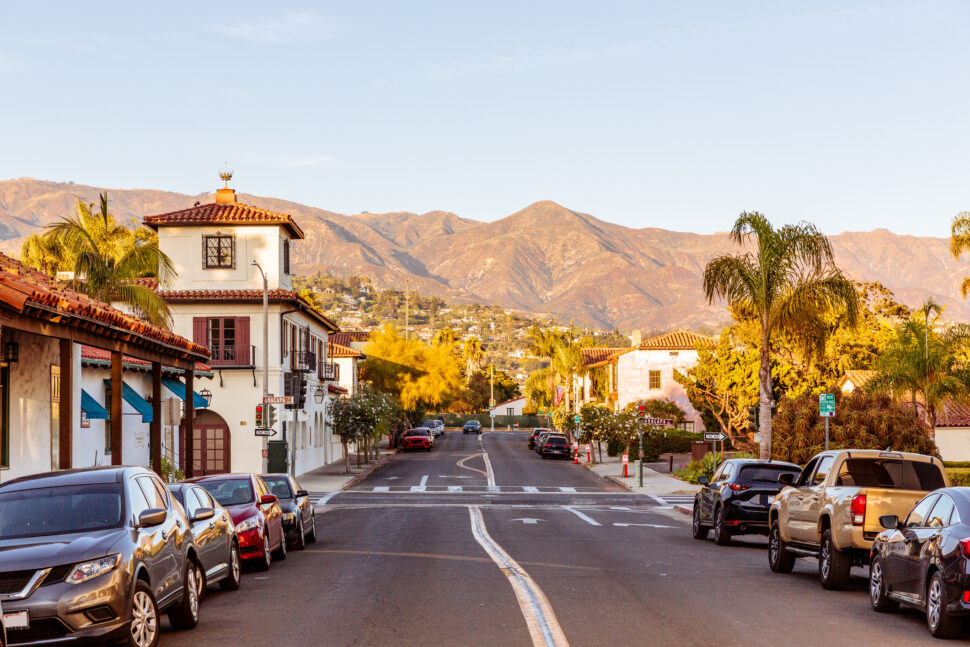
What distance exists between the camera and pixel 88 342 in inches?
705

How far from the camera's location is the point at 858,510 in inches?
583

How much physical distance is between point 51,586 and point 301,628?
115 inches

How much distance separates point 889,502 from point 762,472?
7848 mm

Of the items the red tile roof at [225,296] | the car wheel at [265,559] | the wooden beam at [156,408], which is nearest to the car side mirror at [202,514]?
the car wheel at [265,559]

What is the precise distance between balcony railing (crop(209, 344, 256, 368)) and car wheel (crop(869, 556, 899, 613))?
39.2m

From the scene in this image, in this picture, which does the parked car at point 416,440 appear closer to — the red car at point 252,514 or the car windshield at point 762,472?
the car windshield at point 762,472

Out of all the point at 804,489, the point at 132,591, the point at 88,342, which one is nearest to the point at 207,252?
the point at 88,342

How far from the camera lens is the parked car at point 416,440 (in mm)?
80938

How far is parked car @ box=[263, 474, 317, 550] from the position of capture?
68.9 ft

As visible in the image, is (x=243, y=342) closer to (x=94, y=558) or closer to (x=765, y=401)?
(x=765, y=401)

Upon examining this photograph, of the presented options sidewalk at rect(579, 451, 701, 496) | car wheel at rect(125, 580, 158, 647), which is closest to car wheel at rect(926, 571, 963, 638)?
car wheel at rect(125, 580, 158, 647)

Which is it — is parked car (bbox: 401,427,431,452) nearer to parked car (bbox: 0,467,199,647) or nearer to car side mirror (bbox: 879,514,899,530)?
parked car (bbox: 0,467,199,647)

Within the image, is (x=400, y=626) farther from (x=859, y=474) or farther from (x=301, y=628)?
(x=859, y=474)

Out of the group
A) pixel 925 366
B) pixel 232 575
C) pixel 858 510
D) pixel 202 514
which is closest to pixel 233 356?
pixel 925 366
